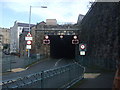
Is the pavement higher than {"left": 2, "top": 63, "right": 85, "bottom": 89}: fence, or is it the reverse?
{"left": 2, "top": 63, "right": 85, "bottom": 89}: fence

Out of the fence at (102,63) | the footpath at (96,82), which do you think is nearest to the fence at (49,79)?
the footpath at (96,82)

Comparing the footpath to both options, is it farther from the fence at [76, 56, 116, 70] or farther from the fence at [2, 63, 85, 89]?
the fence at [76, 56, 116, 70]

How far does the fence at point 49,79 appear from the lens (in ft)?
18.9

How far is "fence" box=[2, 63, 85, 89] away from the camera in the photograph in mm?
5771

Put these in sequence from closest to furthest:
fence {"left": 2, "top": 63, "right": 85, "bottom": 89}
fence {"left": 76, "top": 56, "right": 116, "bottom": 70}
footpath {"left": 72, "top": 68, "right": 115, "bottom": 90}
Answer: fence {"left": 2, "top": 63, "right": 85, "bottom": 89} < footpath {"left": 72, "top": 68, "right": 115, "bottom": 90} < fence {"left": 76, "top": 56, "right": 116, "bottom": 70}

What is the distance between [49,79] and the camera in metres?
7.81

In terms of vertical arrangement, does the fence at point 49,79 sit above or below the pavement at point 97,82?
above

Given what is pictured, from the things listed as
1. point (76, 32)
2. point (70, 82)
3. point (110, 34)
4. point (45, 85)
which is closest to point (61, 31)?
point (76, 32)

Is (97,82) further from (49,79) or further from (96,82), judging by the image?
(49,79)

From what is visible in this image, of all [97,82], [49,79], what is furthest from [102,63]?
[49,79]

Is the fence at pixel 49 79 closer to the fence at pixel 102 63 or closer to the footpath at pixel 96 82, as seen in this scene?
the footpath at pixel 96 82

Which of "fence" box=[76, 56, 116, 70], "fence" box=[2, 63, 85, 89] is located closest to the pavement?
"fence" box=[2, 63, 85, 89]

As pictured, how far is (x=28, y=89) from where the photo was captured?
601 centimetres

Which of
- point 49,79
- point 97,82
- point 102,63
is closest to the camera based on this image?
point 49,79
